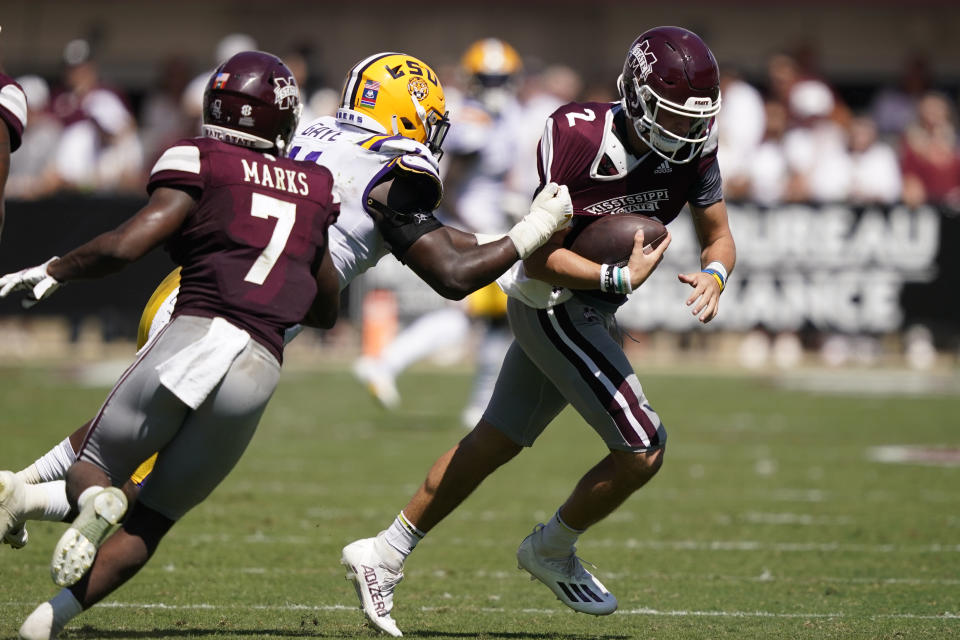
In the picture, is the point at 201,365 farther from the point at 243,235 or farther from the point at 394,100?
the point at 394,100

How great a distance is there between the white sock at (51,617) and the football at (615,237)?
1946 mm

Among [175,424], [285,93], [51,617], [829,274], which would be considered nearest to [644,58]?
[285,93]

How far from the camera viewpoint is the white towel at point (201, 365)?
12.5 feet

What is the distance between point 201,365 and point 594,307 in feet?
5.06

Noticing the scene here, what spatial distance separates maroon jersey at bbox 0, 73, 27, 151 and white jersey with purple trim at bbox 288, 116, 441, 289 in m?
0.90

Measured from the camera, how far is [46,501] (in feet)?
14.2

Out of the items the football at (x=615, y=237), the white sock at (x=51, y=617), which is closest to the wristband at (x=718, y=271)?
the football at (x=615, y=237)

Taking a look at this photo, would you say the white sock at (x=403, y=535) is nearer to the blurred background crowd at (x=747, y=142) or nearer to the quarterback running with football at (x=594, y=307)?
the quarterback running with football at (x=594, y=307)

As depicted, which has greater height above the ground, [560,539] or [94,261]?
[94,261]

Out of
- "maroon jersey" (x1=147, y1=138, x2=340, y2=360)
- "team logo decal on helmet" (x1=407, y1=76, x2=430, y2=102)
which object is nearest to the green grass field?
"maroon jersey" (x1=147, y1=138, x2=340, y2=360)

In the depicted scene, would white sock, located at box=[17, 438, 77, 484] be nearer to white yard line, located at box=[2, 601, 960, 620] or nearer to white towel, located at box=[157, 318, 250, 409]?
white yard line, located at box=[2, 601, 960, 620]

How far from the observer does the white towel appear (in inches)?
150

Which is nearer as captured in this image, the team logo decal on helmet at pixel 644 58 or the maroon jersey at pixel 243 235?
the maroon jersey at pixel 243 235

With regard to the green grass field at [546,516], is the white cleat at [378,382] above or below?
below
